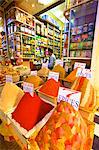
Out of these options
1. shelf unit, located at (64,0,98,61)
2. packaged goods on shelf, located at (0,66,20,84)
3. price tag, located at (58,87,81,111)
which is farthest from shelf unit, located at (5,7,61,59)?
price tag, located at (58,87,81,111)

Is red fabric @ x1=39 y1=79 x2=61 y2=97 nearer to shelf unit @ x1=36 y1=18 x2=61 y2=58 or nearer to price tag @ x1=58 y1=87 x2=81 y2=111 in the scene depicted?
price tag @ x1=58 y1=87 x2=81 y2=111

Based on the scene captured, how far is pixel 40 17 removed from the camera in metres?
1.84

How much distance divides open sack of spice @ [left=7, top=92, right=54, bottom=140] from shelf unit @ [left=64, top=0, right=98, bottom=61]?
3.36ft

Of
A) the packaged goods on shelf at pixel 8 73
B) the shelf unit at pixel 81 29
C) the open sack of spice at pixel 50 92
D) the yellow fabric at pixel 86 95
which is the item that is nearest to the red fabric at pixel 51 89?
the open sack of spice at pixel 50 92

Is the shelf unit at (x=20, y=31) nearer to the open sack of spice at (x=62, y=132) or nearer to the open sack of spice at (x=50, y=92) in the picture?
the open sack of spice at (x=50, y=92)

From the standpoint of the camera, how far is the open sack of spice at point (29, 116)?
0.44 meters

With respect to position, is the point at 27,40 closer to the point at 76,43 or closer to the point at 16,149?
the point at 76,43

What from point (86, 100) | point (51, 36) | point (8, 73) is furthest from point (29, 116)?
point (51, 36)

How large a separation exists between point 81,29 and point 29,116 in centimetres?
148

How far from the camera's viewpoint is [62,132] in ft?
1.33

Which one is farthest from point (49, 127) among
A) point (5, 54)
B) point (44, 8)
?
point (44, 8)

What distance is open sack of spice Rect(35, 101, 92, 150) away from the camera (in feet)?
1.32

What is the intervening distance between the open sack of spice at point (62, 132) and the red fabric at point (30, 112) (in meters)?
0.05

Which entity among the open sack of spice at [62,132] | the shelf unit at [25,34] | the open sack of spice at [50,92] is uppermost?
the shelf unit at [25,34]
